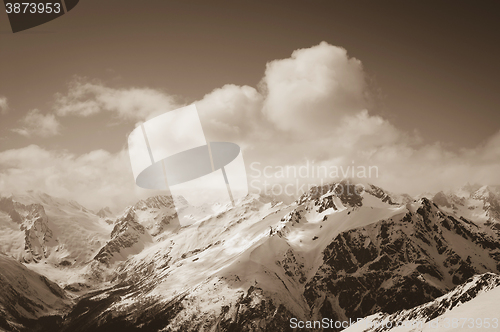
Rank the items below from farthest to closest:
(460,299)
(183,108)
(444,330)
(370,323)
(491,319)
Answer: (370,323)
(460,299)
(444,330)
(491,319)
(183,108)

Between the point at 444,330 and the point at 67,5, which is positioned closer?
the point at 67,5

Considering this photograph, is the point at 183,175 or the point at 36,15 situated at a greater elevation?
the point at 36,15

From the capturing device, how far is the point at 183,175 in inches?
1986

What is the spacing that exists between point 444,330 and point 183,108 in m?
51.0

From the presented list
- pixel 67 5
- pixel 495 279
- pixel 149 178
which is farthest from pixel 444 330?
pixel 67 5

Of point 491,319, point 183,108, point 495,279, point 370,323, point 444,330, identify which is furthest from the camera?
point 370,323

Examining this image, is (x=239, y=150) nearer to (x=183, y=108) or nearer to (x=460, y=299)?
(x=183, y=108)

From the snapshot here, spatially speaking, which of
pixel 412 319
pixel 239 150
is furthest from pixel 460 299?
pixel 239 150

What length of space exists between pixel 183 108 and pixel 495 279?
86663 mm

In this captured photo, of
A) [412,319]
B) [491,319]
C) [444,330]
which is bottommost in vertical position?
[412,319]

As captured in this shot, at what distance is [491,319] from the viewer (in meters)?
47.9

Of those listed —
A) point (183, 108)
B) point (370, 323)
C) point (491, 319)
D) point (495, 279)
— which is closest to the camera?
point (183, 108)

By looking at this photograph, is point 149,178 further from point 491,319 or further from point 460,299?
point 460,299

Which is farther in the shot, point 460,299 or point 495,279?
point 495,279
